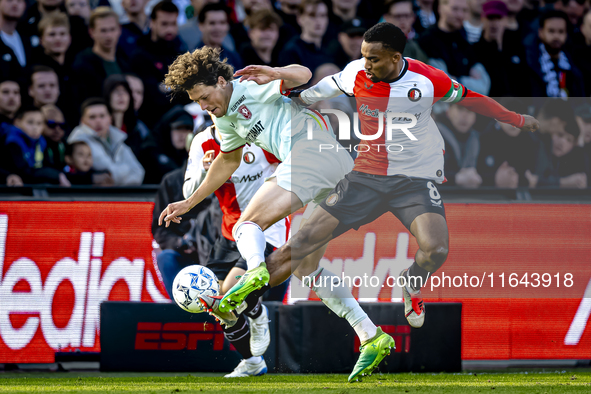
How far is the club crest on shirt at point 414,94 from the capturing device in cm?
529

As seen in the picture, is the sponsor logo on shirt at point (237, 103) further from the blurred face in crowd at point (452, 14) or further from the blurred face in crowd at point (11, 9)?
the blurred face in crowd at point (452, 14)

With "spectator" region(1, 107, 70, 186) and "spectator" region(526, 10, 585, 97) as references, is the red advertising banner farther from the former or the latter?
"spectator" region(526, 10, 585, 97)

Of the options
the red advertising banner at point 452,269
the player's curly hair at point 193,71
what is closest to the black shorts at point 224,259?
the red advertising banner at point 452,269

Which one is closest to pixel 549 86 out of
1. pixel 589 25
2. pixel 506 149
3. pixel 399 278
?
pixel 589 25

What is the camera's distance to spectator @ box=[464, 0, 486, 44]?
27.7 ft

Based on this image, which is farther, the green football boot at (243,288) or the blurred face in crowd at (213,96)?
the blurred face in crowd at (213,96)

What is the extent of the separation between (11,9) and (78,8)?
746 millimetres

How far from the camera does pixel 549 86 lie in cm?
812

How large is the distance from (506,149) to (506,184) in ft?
1.09

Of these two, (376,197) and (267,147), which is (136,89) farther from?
(376,197)

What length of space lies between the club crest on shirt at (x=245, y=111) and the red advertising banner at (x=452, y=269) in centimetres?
175

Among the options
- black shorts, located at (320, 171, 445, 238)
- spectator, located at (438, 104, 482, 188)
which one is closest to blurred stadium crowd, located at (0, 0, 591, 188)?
spectator, located at (438, 104, 482, 188)

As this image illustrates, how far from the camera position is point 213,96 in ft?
16.0

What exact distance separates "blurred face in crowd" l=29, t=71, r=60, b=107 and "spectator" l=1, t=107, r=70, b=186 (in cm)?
34
